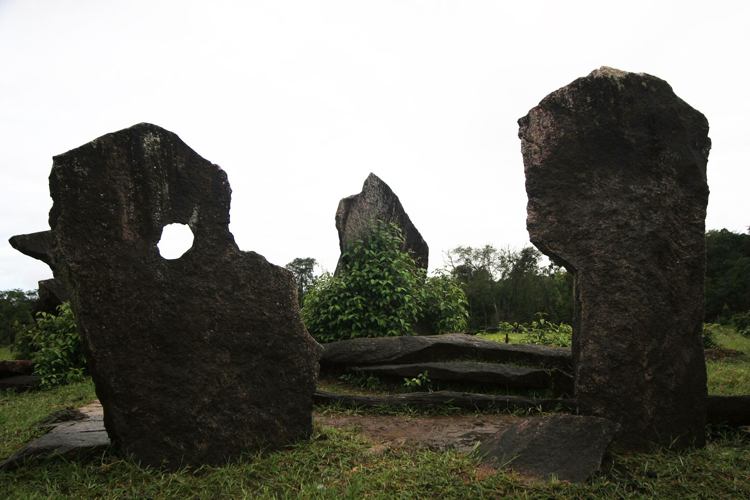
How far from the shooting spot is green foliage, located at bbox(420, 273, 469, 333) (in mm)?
11773

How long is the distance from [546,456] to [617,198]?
2529 millimetres

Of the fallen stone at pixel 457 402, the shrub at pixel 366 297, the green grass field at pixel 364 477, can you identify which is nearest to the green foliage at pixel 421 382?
the fallen stone at pixel 457 402

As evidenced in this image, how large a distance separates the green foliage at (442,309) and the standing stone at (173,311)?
639cm

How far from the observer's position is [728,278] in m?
20.6

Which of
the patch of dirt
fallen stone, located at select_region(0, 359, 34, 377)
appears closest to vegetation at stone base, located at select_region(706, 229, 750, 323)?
the patch of dirt

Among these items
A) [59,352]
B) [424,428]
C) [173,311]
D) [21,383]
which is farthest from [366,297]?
[21,383]

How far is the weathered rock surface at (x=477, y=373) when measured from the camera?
7688 mm

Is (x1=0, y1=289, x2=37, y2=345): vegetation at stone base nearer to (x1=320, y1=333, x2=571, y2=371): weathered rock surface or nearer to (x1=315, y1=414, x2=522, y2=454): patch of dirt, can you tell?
(x1=320, y1=333, x2=571, y2=371): weathered rock surface

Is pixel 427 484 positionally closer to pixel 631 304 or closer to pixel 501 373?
pixel 631 304

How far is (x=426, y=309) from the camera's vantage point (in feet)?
39.0

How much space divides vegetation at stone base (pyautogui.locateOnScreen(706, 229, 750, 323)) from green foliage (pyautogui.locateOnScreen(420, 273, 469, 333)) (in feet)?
38.3

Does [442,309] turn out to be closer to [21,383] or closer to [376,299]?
[376,299]

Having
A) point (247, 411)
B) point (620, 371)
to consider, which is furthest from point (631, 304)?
point (247, 411)

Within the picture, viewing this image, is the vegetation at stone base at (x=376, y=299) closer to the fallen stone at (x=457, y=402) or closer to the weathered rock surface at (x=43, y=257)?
the fallen stone at (x=457, y=402)
